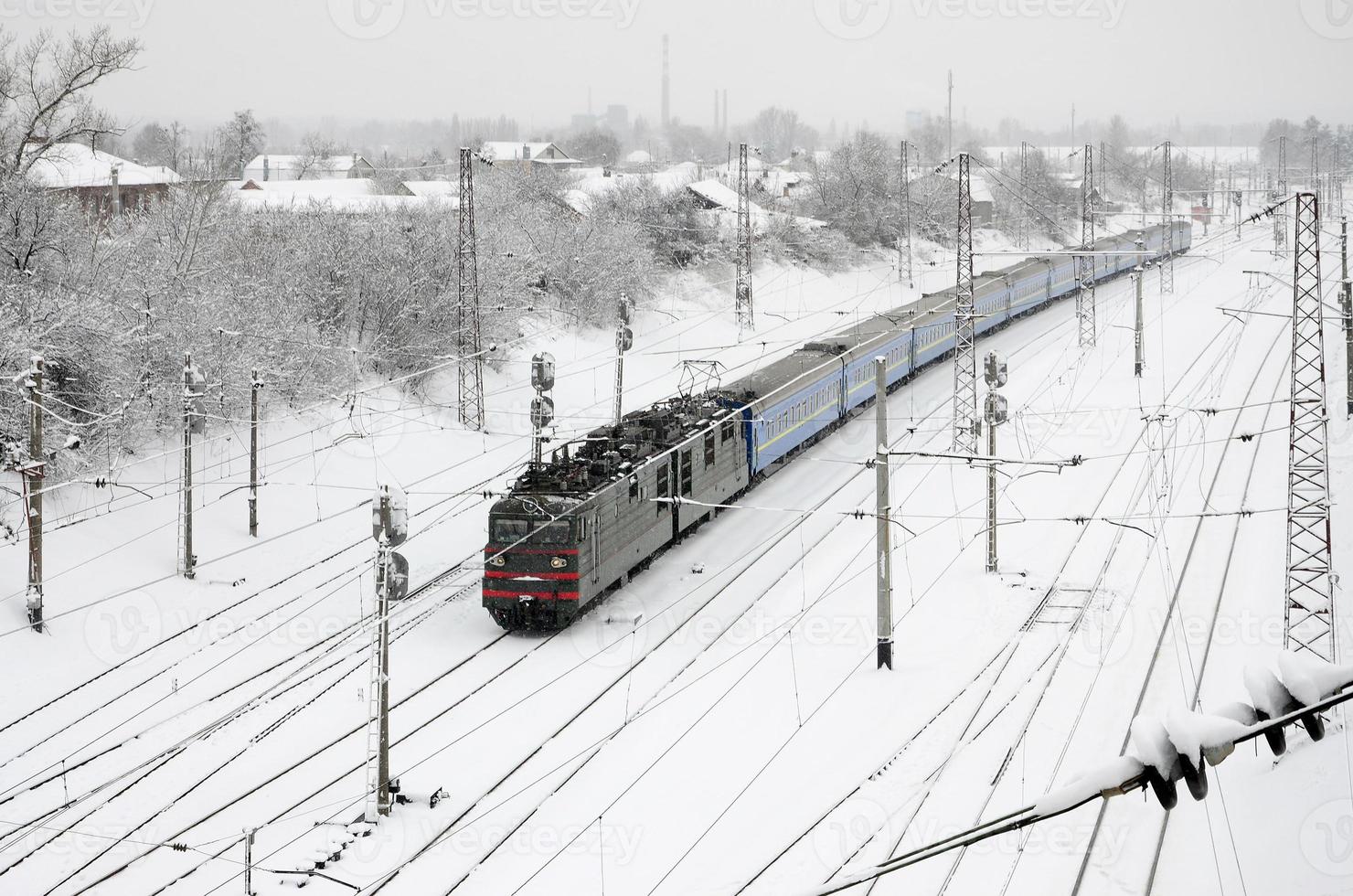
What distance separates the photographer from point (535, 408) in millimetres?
32312

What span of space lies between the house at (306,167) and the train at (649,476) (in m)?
76.3

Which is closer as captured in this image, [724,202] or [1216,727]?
[1216,727]

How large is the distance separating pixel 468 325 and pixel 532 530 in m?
26.6

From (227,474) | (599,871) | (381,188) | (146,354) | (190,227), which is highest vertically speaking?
(381,188)

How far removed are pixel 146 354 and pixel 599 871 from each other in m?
24.4

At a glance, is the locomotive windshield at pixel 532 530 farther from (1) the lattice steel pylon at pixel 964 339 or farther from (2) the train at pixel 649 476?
(1) the lattice steel pylon at pixel 964 339

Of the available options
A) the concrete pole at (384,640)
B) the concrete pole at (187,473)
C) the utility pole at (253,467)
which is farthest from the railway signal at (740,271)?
the concrete pole at (384,640)

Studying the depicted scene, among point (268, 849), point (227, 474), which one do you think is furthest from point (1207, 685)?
point (227, 474)

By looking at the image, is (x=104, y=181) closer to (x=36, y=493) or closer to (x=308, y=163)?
(x=308, y=163)

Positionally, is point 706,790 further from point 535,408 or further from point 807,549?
point 535,408

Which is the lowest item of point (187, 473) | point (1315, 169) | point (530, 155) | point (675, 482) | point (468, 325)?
point (675, 482)

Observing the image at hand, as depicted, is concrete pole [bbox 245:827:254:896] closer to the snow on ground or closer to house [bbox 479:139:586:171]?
the snow on ground

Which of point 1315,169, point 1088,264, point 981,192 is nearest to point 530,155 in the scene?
point 981,192

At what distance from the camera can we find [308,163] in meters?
116
